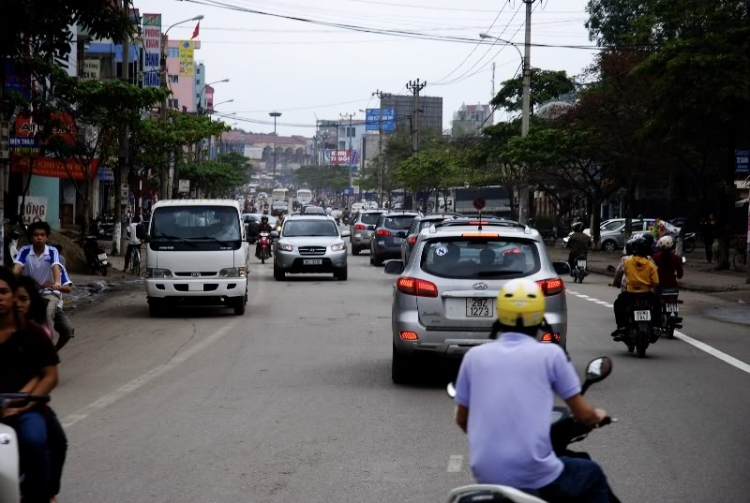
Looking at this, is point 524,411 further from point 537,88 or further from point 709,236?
point 537,88

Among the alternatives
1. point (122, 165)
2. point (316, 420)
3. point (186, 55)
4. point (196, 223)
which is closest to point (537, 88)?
point (122, 165)

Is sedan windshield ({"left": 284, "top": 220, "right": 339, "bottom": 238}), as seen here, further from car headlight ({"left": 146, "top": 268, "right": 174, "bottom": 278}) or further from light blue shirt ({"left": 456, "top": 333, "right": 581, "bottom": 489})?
light blue shirt ({"left": 456, "top": 333, "right": 581, "bottom": 489})

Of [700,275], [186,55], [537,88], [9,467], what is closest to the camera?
[9,467]

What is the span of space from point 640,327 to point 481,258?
12.3 feet

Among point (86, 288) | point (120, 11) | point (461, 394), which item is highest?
point (120, 11)

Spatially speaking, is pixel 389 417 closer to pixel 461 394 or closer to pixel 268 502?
pixel 268 502

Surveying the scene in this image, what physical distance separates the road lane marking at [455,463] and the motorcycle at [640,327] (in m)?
6.90

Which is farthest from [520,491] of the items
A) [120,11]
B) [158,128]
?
[158,128]

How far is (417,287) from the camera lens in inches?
476

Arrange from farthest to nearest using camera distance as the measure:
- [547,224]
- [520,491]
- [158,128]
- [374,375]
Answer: [547,224], [158,128], [374,375], [520,491]

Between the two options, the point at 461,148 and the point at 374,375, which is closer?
the point at 374,375

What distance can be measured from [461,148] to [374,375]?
7530cm

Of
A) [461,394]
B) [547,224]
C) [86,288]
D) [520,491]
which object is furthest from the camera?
[547,224]

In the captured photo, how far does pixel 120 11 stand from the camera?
657 inches
